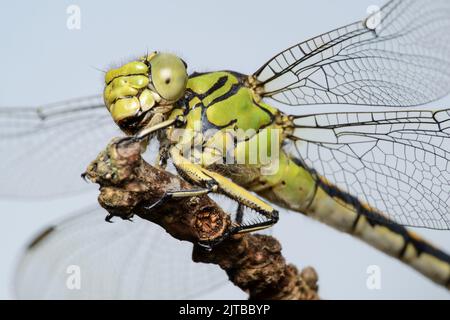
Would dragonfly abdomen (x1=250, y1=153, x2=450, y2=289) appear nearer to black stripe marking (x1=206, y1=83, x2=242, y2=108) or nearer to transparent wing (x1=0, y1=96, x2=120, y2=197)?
black stripe marking (x1=206, y1=83, x2=242, y2=108)

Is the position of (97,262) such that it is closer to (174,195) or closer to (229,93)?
(229,93)

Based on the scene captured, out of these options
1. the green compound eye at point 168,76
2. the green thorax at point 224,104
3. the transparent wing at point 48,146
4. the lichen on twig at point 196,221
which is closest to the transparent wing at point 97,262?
the transparent wing at point 48,146

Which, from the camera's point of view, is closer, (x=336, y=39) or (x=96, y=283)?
(x=336, y=39)

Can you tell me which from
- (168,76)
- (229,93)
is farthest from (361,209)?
(168,76)

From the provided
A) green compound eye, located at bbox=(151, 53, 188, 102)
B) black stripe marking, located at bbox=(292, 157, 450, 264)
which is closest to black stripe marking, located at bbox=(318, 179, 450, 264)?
black stripe marking, located at bbox=(292, 157, 450, 264)

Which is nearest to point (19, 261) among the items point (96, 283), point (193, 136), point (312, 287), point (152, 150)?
point (96, 283)
